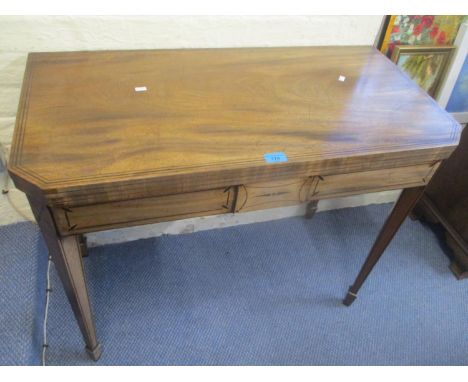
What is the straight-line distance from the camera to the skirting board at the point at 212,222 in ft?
→ 4.70

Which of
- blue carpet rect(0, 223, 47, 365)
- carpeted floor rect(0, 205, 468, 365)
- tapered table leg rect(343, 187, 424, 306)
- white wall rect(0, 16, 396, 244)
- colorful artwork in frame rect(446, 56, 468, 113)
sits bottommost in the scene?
carpeted floor rect(0, 205, 468, 365)

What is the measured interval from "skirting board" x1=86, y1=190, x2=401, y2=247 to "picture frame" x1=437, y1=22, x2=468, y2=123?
0.43 metres

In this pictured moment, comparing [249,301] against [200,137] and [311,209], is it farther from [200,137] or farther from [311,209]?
[200,137]

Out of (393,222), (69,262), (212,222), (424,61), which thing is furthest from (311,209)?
(69,262)

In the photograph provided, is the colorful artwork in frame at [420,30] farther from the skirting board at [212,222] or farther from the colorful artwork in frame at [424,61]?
the skirting board at [212,222]

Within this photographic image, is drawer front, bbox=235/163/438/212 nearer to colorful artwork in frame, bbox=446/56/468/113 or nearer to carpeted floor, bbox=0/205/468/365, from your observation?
carpeted floor, bbox=0/205/468/365

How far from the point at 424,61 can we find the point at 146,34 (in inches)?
37.0

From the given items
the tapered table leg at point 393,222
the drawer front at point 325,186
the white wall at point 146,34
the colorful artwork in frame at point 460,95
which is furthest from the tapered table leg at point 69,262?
the colorful artwork in frame at point 460,95

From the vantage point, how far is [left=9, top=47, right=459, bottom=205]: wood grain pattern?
27.3 inches

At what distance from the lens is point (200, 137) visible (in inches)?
30.6

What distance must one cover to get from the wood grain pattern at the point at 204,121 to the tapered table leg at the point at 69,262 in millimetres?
70

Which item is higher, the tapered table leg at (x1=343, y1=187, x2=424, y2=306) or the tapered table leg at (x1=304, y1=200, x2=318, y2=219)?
the tapered table leg at (x1=343, y1=187, x2=424, y2=306)

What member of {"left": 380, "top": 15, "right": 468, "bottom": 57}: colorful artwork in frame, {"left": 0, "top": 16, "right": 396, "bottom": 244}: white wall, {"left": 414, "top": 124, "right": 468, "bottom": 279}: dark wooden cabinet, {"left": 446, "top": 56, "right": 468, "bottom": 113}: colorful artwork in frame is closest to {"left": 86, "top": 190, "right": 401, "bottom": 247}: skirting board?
{"left": 414, "top": 124, "right": 468, "bottom": 279}: dark wooden cabinet

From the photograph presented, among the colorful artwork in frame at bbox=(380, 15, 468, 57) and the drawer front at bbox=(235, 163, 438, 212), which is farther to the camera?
the colorful artwork in frame at bbox=(380, 15, 468, 57)
